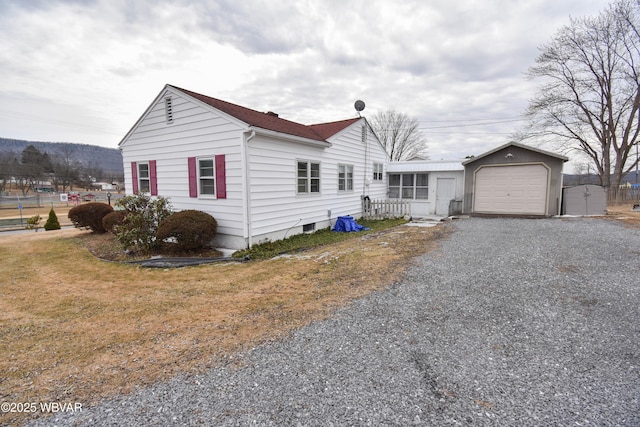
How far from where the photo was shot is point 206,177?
27.4ft

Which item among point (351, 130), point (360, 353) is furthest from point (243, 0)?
point (360, 353)

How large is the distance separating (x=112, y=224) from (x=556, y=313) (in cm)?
1127

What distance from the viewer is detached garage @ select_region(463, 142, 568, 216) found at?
12.5 m

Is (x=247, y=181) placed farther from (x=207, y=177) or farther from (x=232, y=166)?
(x=207, y=177)

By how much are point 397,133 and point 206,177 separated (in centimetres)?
3331

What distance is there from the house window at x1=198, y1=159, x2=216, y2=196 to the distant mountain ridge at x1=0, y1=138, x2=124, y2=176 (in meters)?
83.7

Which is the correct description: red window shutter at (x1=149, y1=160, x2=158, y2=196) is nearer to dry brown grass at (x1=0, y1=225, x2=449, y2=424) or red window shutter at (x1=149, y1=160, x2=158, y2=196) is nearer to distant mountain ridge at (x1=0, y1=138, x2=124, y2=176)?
dry brown grass at (x1=0, y1=225, x2=449, y2=424)

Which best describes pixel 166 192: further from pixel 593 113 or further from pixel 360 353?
pixel 593 113

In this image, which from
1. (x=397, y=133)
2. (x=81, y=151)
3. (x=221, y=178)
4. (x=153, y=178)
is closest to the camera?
(x=221, y=178)

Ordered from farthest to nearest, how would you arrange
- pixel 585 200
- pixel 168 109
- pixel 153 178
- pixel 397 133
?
1. pixel 397 133
2. pixel 585 200
3. pixel 153 178
4. pixel 168 109

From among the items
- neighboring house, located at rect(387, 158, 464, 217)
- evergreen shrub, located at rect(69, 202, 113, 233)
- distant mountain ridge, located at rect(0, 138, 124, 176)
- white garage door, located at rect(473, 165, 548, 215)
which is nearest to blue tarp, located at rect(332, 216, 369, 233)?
neighboring house, located at rect(387, 158, 464, 217)

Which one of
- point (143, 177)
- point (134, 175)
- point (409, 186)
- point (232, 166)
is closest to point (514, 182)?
point (409, 186)

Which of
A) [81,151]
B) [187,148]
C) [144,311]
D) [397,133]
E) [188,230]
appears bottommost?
[144,311]

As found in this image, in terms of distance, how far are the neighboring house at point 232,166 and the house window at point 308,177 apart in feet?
0.11
